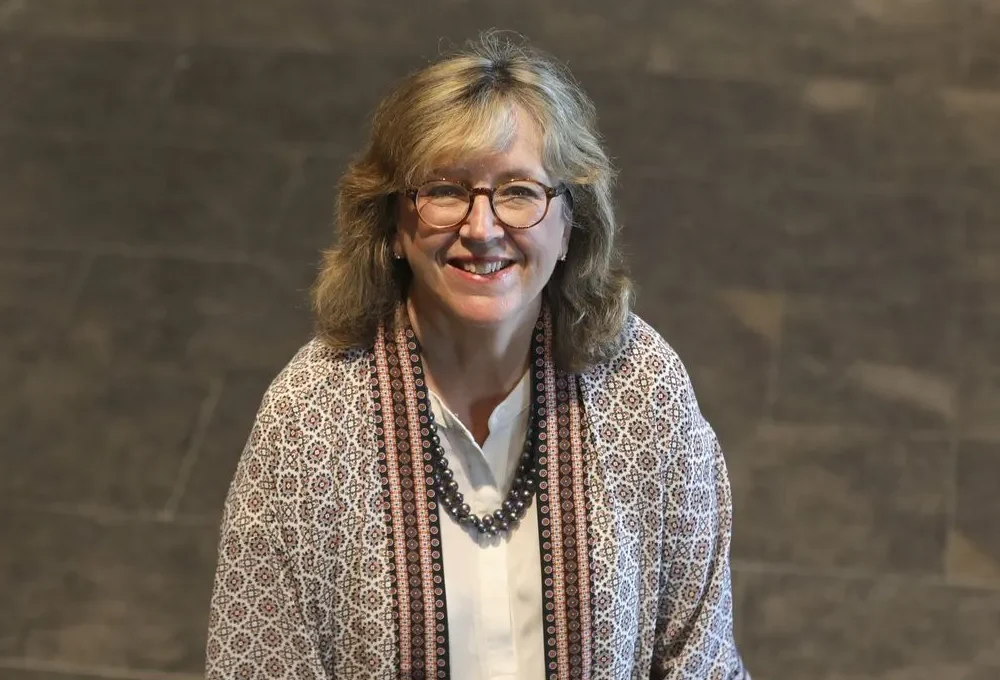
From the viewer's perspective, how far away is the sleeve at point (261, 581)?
184cm

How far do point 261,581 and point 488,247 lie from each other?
60 centimetres

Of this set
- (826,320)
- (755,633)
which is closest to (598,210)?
(755,633)

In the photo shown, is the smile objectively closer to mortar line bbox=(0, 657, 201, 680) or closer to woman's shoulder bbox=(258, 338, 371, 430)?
woman's shoulder bbox=(258, 338, 371, 430)

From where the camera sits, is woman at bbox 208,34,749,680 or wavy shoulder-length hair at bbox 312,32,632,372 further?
woman at bbox 208,34,749,680

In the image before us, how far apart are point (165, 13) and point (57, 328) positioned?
1808mm

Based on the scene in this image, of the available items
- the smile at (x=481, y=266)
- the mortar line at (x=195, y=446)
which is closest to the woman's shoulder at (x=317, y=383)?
the smile at (x=481, y=266)

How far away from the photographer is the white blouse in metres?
1.90

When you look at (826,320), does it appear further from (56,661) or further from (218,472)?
(56,661)

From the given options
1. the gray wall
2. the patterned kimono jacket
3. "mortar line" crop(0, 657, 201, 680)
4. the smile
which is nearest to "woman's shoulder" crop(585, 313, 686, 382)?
the patterned kimono jacket

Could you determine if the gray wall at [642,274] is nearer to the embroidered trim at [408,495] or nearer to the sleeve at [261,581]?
the sleeve at [261,581]

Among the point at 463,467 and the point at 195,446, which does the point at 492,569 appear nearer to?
the point at 463,467

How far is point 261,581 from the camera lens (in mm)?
1883

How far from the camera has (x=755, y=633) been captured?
3035 millimetres

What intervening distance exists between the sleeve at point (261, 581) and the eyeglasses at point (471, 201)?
37 cm
